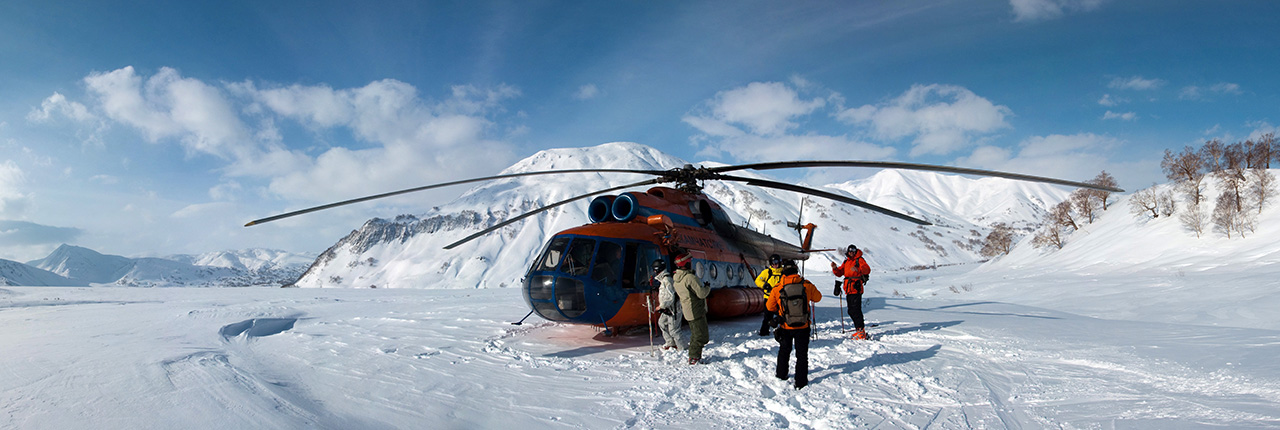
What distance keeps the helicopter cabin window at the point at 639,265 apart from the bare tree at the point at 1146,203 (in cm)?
3746

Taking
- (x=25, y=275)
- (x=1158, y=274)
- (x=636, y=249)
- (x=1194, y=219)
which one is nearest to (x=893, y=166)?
(x=636, y=249)

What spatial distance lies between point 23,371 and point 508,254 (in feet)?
249

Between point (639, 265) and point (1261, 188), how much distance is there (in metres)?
35.5

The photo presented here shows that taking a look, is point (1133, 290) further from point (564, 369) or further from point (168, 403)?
point (168, 403)

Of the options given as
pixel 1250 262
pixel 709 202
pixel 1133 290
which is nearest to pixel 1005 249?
pixel 1250 262

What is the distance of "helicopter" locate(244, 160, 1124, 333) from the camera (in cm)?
768

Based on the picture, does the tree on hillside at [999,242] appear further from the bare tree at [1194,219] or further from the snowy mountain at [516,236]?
the bare tree at [1194,219]

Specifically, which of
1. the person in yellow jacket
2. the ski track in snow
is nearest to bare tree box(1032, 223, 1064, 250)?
the ski track in snow

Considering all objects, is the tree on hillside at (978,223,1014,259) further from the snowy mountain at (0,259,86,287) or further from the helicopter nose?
the snowy mountain at (0,259,86,287)

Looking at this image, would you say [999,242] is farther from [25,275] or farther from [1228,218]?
[25,275]

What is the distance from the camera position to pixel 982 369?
5.82 meters

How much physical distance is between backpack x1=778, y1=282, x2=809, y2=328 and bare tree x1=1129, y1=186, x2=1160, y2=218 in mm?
37782

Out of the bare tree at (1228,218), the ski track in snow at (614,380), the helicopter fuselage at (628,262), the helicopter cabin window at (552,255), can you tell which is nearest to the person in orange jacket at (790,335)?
the ski track in snow at (614,380)

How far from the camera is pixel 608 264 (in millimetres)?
8016
